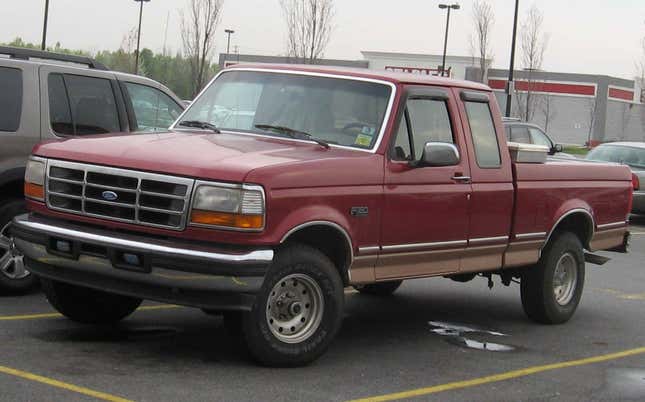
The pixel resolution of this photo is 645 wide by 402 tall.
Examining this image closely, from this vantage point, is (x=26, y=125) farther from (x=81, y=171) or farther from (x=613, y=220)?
(x=613, y=220)

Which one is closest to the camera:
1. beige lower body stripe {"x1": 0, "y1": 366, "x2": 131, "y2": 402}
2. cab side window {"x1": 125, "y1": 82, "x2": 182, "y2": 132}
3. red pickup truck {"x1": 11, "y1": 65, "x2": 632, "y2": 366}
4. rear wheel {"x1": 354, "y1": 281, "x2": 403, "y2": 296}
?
beige lower body stripe {"x1": 0, "y1": 366, "x2": 131, "y2": 402}

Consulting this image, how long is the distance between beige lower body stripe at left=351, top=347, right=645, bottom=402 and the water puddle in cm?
59

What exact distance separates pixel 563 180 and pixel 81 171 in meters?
4.36

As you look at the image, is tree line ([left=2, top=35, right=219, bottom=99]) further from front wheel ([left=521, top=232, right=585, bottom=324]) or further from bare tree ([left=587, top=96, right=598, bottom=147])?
front wheel ([left=521, top=232, right=585, bottom=324])

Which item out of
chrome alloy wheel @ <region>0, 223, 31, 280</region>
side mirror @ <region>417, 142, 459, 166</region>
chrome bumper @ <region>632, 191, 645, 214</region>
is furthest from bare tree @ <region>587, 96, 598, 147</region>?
side mirror @ <region>417, 142, 459, 166</region>

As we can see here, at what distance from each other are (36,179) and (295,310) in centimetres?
198

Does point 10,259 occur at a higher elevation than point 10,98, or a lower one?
lower

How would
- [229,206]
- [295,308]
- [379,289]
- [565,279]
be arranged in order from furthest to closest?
[379,289], [565,279], [295,308], [229,206]

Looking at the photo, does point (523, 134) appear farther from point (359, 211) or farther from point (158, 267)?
point (158, 267)

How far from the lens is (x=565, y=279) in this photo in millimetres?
9875

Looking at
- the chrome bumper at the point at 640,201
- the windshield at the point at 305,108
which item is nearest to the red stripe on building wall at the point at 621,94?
the chrome bumper at the point at 640,201

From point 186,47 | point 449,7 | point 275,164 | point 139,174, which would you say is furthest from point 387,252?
point 449,7

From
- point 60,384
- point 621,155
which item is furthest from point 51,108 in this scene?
point 621,155

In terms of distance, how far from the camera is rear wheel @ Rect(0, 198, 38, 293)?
8766mm
